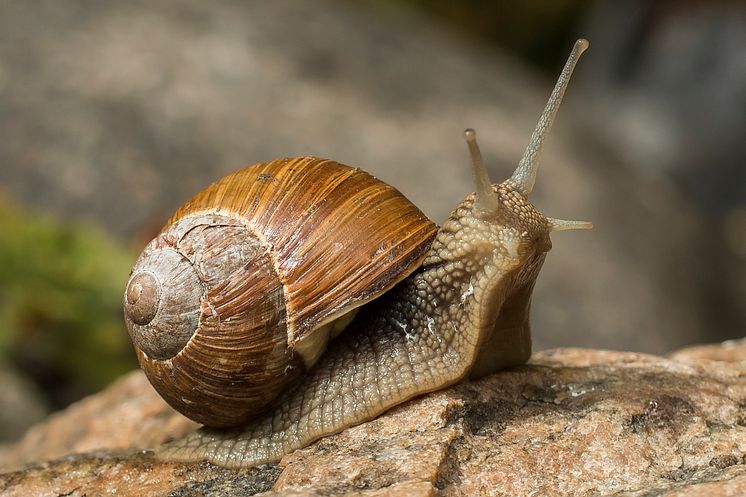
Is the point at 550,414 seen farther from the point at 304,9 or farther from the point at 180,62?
the point at 304,9


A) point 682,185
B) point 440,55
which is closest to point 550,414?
point 440,55

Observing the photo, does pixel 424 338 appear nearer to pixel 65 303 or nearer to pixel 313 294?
pixel 313 294

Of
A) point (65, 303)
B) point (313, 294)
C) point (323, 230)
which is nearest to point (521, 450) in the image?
point (313, 294)

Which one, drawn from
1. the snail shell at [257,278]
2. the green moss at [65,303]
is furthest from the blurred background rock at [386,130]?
the snail shell at [257,278]

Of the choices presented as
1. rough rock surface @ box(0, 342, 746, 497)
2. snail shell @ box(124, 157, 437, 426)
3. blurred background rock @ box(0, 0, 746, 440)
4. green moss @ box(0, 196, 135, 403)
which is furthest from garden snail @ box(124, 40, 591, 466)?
blurred background rock @ box(0, 0, 746, 440)

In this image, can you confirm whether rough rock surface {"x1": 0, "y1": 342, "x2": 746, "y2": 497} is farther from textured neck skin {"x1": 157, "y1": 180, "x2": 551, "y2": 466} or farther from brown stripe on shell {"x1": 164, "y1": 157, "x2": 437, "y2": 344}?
brown stripe on shell {"x1": 164, "y1": 157, "x2": 437, "y2": 344}

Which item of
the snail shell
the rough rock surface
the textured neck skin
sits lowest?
the rough rock surface
